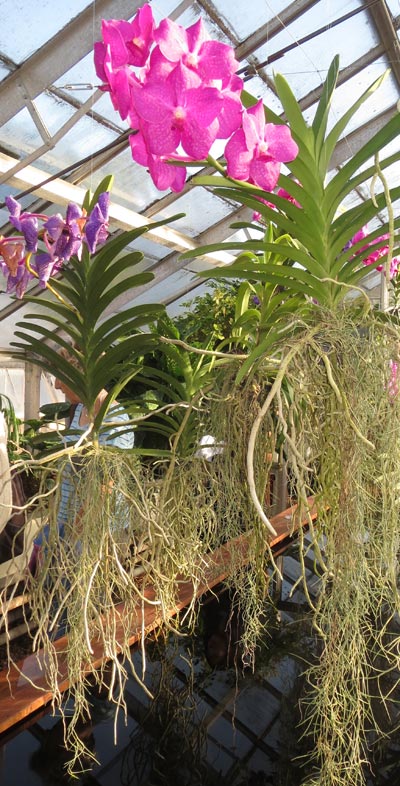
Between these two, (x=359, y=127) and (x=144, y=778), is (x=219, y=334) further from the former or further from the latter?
(x=359, y=127)

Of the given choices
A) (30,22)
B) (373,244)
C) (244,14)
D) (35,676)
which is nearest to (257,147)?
(373,244)

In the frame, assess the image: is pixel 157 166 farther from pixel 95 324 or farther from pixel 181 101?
pixel 95 324

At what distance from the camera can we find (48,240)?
78 centimetres

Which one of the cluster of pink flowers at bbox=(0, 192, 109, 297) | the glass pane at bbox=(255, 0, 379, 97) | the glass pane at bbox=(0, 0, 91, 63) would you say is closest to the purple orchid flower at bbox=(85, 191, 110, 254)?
the cluster of pink flowers at bbox=(0, 192, 109, 297)

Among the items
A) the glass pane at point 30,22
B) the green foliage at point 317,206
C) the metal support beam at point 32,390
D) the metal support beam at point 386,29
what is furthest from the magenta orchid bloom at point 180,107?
the metal support beam at point 386,29

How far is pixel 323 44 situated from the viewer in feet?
13.1

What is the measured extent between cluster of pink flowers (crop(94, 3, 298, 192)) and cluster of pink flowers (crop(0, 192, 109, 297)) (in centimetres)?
17

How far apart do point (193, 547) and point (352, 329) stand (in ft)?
1.58

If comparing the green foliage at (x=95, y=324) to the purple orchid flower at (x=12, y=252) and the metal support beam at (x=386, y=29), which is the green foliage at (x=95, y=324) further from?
the metal support beam at (x=386, y=29)

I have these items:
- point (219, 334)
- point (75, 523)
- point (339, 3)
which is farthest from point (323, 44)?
point (75, 523)

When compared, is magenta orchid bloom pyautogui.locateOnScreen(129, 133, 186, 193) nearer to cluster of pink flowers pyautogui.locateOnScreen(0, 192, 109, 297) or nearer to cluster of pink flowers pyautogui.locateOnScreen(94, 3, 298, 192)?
cluster of pink flowers pyautogui.locateOnScreen(94, 3, 298, 192)

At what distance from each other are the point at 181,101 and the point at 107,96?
3.34m

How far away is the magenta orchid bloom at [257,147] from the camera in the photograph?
60cm

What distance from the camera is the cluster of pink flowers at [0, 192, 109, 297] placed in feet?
2.52
